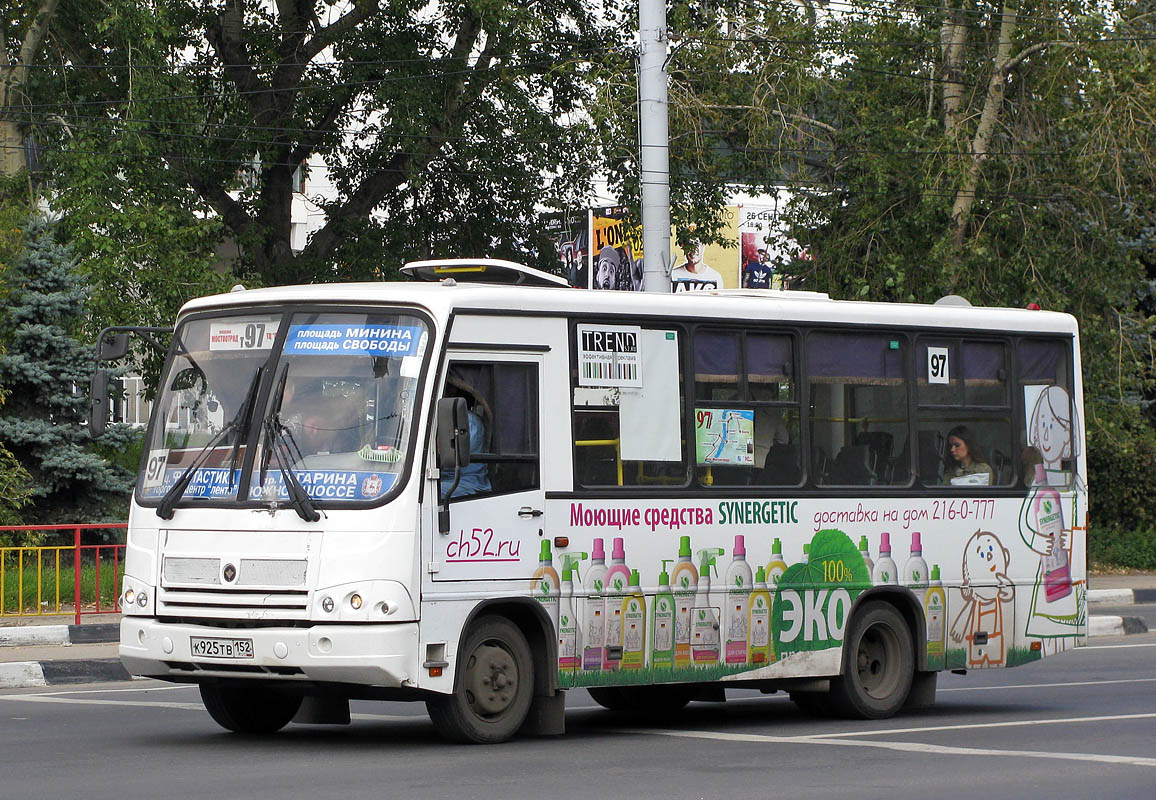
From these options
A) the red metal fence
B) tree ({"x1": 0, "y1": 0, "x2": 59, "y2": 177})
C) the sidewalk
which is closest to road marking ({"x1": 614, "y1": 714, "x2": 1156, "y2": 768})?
the sidewalk

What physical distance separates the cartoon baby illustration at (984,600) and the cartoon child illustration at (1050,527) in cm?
31

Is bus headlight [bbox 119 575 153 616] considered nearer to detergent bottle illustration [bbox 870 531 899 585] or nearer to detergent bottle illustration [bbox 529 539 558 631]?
detergent bottle illustration [bbox 529 539 558 631]

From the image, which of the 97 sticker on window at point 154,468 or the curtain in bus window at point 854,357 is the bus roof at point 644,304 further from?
the 97 sticker on window at point 154,468

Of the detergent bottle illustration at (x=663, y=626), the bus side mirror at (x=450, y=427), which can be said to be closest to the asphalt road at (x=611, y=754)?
the detergent bottle illustration at (x=663, y=626)

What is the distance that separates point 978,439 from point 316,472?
5589 millimetres

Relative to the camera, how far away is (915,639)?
1352 centimetres

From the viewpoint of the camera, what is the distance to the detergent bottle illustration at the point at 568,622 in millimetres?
11242

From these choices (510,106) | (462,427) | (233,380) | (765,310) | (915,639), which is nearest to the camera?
(462,427)

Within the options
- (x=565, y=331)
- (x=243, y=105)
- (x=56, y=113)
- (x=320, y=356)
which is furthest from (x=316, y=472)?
(x=243, y=105)

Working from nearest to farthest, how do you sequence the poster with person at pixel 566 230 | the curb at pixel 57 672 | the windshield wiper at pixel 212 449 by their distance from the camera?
the windshield wiper at pixel 212 449, the curb at pixel 57 672, the poster with person at pixel 566 230

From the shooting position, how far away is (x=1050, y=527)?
14.2 m

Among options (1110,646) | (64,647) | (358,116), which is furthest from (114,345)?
(358,116)

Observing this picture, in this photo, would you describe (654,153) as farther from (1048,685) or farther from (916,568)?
(916,568)

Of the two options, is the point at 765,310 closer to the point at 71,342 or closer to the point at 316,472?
Answer: the point at 316,472
